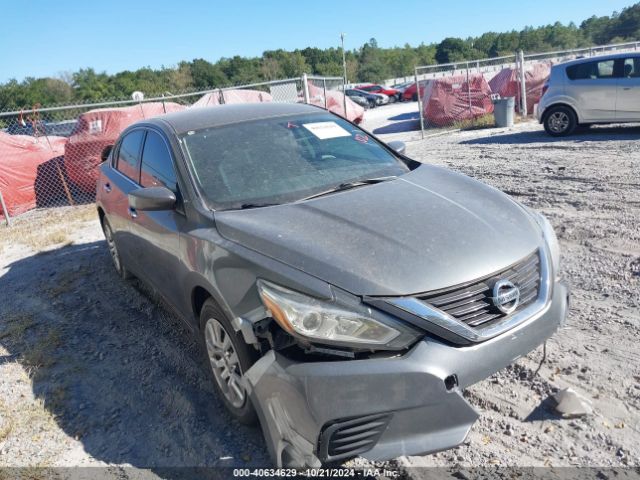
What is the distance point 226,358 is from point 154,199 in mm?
1067

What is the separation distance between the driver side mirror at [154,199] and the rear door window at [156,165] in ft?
0.49

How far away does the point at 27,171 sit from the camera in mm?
10875

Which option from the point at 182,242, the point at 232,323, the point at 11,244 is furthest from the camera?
Answer: the point at 11,244

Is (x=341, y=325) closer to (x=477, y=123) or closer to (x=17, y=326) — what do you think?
(x=17, y=326)

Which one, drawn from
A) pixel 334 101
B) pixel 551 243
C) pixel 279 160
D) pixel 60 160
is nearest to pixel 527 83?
pixel 334 101

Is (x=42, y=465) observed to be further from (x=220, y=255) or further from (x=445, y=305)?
(x=445, y=305)

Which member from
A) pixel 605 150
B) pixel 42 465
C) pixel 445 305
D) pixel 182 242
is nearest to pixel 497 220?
pixel 445 305

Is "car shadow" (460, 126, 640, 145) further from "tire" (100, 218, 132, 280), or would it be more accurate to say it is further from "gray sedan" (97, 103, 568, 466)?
"tire" (100, 218, 132, 280)

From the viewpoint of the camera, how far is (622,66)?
10711 mm

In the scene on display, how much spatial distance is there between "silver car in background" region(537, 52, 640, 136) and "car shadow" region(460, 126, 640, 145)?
27 centimetres

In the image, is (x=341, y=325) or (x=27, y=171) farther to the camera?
(x=27, y=171)

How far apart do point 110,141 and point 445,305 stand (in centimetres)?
1052

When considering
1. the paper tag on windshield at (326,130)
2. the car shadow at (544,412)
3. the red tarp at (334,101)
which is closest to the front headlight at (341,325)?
the car shadow at (544,412)

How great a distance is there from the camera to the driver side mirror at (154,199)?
3.09 meters
